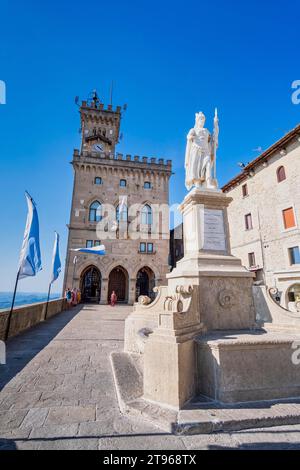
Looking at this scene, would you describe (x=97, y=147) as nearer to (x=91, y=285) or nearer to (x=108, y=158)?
(x=108, y=158)

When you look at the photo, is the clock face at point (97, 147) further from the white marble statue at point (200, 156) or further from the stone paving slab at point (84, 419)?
the stone paving slab at point (84, 419)

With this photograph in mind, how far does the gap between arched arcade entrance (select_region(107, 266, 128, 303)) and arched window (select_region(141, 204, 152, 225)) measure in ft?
19.5

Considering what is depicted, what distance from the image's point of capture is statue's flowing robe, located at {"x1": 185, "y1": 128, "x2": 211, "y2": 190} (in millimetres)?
5527

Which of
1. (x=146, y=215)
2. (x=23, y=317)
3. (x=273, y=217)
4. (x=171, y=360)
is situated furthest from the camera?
(x=146, y=215)

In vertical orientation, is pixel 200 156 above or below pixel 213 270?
above

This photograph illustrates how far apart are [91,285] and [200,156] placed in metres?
23.4

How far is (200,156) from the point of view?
5570 millimetres

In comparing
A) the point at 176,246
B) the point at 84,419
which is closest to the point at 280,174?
the point at 176,246

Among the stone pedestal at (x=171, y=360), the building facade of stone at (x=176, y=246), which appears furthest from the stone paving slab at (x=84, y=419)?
the building facade of stone at (x=176, y=246)

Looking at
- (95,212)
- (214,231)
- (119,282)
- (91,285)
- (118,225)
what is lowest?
(91,285)

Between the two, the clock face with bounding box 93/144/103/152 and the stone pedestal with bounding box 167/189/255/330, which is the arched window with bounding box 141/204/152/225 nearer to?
the clock face with bounding box 93/144/103/152

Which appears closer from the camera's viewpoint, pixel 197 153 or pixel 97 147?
pixel 197 153
